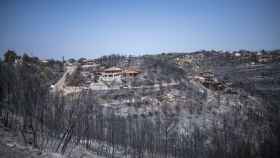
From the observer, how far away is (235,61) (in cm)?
11638

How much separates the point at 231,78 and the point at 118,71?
143ft

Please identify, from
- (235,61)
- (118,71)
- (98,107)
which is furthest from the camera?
(235,61)

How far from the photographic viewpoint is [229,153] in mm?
41094

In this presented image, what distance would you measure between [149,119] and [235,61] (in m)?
80.0

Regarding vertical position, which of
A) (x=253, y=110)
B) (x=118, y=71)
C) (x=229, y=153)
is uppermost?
(x=118, y=71)

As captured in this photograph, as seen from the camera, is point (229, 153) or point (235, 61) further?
point (235, 61)

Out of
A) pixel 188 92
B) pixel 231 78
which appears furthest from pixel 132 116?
pixel 231 78

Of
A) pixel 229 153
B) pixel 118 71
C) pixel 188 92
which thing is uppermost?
pixel 118 71

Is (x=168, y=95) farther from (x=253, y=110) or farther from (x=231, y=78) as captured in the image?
(x=231, y=78)

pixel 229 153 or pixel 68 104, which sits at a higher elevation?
pixel 68 104

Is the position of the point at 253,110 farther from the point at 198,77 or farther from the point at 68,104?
the point at 68,104

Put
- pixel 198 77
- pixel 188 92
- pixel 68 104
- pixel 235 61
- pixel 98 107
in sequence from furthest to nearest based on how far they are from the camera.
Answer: pixel 235 61 < pixel 198 77 < pixel 188 92 < pixel 98 107 < pixel 68 104

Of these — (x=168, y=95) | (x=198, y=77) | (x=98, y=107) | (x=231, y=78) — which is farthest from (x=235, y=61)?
(x=98, y=107)

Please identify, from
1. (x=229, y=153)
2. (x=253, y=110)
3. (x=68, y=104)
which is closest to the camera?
(x=229, y=153)
